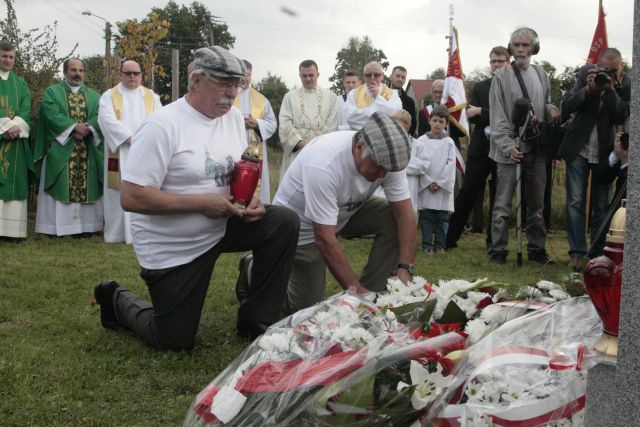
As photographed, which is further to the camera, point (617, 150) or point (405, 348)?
point (617, 150)

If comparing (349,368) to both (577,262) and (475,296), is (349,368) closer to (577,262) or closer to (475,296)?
(475,296)

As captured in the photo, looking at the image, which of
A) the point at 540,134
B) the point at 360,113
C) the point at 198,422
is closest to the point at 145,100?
the point at 360,113

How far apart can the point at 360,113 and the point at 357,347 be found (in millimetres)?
6716

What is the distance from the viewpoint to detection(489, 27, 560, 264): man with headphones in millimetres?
7391

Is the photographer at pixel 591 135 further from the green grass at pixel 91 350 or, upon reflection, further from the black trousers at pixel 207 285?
the black trousers at pixel 207 285

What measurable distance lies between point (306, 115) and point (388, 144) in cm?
542

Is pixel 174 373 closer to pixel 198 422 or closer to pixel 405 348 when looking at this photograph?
pixel 198 422

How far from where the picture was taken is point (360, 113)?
30.1 feet

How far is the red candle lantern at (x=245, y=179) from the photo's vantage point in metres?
4.11

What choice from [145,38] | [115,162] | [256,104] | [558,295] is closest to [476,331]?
[558,295]

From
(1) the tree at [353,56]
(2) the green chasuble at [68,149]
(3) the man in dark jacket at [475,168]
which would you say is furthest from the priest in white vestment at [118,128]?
(1) the tree at [353,56]

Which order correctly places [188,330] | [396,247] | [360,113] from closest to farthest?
[188,330] → [396,247] → [360,113]

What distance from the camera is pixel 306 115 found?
30.5 feet

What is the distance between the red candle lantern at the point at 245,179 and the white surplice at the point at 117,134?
4.83 m
